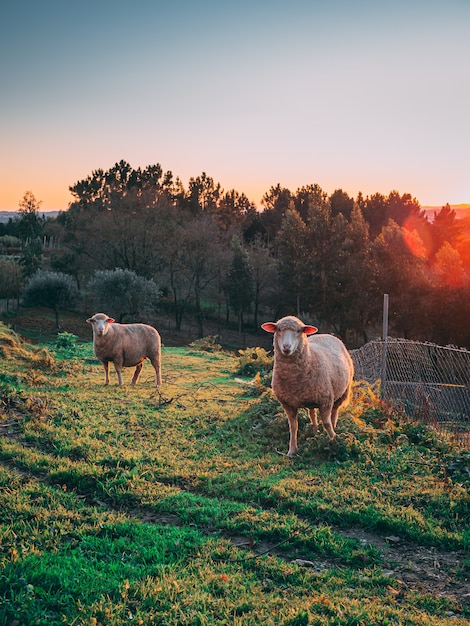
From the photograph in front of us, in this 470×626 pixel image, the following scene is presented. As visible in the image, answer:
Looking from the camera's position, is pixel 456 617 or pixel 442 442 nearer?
pixel 456 617

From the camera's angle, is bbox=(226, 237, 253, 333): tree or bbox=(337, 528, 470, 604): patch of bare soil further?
bbox=(226, 237, 253, 333): tree

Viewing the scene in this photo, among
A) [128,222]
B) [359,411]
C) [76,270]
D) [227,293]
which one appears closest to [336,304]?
[227,293]

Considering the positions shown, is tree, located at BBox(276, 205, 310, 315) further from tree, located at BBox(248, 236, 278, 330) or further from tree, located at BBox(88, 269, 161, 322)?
tree, located at BBox(88, 269, 161, 322)

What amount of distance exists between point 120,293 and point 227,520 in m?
33.7

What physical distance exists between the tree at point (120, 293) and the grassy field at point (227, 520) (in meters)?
27.9

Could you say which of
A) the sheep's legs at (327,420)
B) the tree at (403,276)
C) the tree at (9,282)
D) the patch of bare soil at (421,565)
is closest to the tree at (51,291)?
the tree at (9,282)

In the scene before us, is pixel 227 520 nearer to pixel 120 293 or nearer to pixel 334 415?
pixel 334 415

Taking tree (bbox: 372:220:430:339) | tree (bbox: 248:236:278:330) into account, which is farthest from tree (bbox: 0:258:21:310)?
tree (bbox: 372:220:430:339)

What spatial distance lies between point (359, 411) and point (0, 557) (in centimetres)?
749

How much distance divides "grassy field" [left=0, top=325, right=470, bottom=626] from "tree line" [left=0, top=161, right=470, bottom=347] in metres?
30.9

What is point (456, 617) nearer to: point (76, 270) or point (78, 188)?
point (76, 270)

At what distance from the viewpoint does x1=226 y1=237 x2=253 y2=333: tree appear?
51562 mm

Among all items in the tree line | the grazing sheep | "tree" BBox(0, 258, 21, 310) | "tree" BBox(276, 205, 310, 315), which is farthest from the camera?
"tree" BBox(276, 205, 310, 315)

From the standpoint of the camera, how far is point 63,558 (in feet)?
16.5
